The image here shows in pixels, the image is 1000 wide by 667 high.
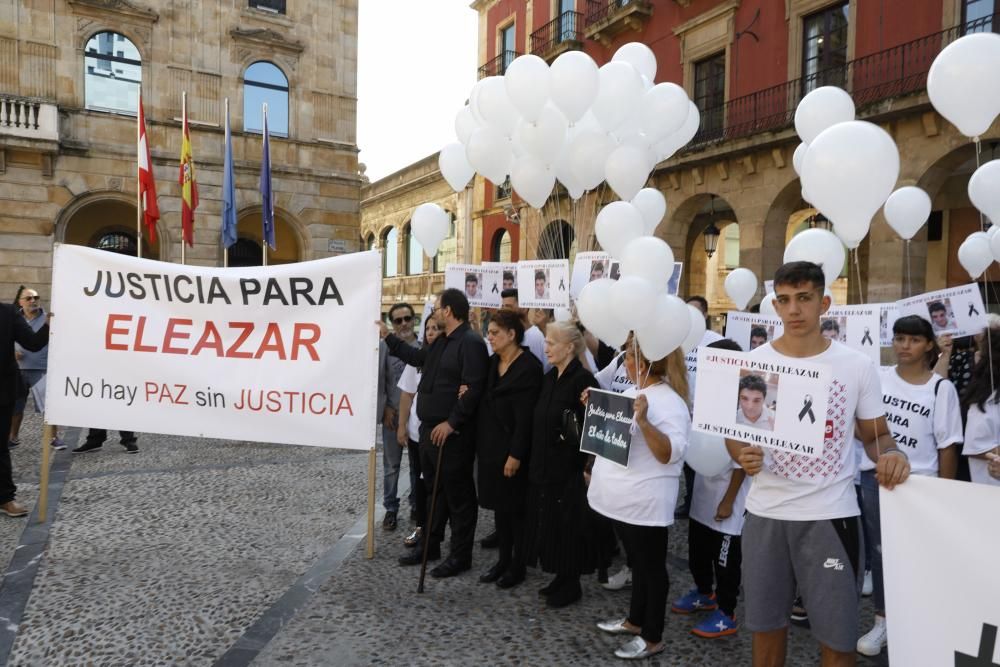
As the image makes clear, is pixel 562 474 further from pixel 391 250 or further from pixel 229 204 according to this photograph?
pixel 391 250

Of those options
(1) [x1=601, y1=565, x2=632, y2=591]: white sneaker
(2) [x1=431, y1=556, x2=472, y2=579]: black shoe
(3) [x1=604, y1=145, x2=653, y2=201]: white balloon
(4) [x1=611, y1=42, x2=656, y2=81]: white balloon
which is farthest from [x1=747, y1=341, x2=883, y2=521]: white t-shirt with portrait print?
(4) [x1=611, y1=42, x2=656, y2=81]: white balloon

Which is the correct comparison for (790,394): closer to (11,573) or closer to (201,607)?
(201,607)

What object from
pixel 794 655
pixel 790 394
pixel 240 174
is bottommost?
pixel 794 655

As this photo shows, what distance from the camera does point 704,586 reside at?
3875mm

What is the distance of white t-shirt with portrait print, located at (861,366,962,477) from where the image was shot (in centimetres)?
334

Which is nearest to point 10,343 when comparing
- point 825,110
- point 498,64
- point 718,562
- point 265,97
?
point 718,562

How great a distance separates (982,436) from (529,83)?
4.24 metres

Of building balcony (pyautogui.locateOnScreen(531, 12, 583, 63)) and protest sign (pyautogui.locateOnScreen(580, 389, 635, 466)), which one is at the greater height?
building balcony (pyautogui.locateOnScreen(531, 12, 583, 63))

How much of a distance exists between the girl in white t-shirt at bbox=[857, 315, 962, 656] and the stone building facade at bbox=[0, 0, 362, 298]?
16353 mm

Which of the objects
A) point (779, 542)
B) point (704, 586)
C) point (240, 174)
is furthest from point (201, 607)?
point (240, 174)

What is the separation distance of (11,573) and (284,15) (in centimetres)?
1701

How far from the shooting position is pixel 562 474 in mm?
3889

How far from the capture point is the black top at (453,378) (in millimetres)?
4266

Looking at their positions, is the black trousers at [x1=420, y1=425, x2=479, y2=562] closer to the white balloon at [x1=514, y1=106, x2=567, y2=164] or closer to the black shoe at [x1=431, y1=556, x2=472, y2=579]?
A: the black shoe at [x1=431, y1=556, x2=472, y2=579]
